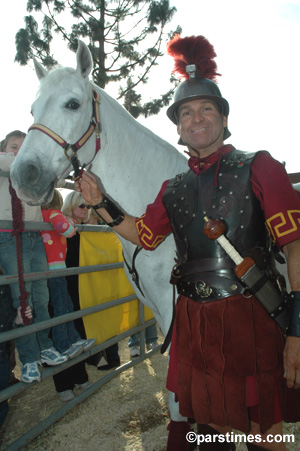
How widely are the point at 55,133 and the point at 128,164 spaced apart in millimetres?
502

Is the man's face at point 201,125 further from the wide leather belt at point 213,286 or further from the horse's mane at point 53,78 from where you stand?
the horse's mane at point 53,78

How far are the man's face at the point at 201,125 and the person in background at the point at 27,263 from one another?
1.27 meters

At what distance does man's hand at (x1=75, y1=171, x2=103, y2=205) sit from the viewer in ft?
5.38

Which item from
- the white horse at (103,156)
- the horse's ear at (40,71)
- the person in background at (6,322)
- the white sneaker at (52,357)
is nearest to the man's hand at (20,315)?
the person in background at (6,322)

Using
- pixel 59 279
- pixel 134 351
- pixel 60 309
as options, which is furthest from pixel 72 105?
pixel 134 351

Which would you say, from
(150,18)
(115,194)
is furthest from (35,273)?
(150,18)

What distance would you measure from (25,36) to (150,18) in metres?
3.55

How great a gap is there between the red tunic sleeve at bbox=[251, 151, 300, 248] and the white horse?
0.80m

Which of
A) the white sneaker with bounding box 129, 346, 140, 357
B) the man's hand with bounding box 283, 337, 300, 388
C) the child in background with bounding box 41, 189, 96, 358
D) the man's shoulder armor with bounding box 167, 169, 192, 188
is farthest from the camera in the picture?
the white sneaker with bounding box 129, 346, 140, 357

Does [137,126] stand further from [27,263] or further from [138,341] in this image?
[138,341]

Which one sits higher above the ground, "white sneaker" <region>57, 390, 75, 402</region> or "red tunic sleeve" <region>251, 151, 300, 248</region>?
"red tunic sleeve" <region>251, 151, 300, 248</region>

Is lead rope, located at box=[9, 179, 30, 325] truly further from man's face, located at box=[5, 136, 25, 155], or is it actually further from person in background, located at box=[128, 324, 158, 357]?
person in background, located at box=[128, 324, 158, 357]

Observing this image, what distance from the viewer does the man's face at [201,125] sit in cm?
146

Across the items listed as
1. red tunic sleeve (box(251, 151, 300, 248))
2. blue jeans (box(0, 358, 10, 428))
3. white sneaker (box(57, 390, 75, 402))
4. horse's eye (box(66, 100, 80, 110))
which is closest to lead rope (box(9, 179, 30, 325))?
blue jeans (box(0, 358, 10, 428))
